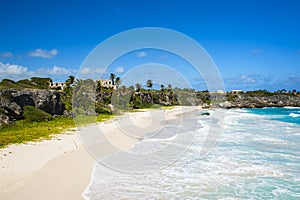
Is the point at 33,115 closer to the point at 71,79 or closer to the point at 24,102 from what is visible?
the point at 24,102

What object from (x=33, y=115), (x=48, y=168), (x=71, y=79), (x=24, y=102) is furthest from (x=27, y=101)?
(x=71, y=79)

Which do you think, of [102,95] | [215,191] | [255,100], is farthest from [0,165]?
[255,100]

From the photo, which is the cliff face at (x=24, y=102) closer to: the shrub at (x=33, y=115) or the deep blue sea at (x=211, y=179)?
the shrub at (x=33, y=115)

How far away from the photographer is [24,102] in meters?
25.4

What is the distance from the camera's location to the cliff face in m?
22.4

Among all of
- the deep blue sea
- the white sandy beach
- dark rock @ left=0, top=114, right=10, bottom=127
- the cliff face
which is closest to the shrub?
the cliff face

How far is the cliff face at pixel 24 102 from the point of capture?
2241 centimetres

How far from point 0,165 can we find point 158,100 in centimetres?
7345

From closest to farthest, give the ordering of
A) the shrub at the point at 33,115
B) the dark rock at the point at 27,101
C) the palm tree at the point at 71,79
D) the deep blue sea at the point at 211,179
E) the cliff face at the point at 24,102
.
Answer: the deep blue sea at the point at 211,179, the cliff face at the point at 24,102, the dark rock at the point at 27,101, the shrub at the point at 33,115, the palm tree at the point at 71,79

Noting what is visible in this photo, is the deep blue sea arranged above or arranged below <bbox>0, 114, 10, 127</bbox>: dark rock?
below

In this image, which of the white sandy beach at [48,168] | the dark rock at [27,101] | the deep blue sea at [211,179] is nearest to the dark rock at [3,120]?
the dark rock at [27,101]

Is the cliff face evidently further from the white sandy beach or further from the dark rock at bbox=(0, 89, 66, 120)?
the white sandy beach

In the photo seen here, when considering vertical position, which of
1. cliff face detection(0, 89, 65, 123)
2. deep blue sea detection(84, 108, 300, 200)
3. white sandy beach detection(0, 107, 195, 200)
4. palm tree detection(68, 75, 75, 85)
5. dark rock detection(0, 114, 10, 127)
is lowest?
deep blue sea detection(84, 108, 300, 200)

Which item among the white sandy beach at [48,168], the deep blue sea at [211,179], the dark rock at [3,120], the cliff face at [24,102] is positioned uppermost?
the cliff face at [24,102]
